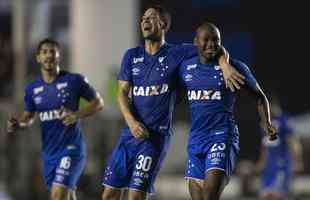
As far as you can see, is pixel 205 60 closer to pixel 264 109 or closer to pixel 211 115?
pixel 211 115

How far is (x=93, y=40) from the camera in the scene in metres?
25.6

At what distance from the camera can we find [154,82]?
9.57 meters

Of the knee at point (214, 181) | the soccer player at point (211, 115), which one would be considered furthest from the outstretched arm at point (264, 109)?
the knee at point (214, 181)

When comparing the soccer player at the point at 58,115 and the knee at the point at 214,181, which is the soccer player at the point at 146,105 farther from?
the soccer player at the point at 58,115

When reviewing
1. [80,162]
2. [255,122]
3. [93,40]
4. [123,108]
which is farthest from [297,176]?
[123,108]

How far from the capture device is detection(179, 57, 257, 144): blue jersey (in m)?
9.26

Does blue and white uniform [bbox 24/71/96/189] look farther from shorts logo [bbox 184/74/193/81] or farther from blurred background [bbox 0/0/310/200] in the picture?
blurred background [bbox 0/0/310/200]

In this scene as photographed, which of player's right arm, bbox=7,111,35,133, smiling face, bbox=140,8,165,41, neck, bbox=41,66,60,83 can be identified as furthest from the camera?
neck, bbox=41,66,60,83

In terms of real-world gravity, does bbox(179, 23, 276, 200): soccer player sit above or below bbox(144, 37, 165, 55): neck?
below

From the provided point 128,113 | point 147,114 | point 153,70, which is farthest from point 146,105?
point 153,70

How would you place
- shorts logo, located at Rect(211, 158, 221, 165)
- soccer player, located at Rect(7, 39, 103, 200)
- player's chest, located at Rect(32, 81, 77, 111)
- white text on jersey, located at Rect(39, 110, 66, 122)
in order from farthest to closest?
1. player's chest, located at Rect(32, 81, 77, 111)
2. white text on jersey, located at Rect(39, 110, 66, 122)
3. soccer player, located at Rect(7, 39, 103, 200)
4. shorts logo, located at Rect(211, 158, 221, 165)

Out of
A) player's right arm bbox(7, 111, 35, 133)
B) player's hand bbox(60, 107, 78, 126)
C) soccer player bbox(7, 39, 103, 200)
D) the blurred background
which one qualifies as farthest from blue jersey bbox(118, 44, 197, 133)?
the blurred background

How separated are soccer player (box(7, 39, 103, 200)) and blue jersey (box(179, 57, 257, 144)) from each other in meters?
2.00

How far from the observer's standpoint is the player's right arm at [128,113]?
9.30m
